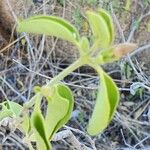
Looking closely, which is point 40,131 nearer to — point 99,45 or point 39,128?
point 39,128

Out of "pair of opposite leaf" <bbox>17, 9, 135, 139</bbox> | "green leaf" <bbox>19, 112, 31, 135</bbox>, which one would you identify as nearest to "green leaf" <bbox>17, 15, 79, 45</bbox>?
"pair of opposite leaf" <bbox>17, 9, 135, 139</bbox>

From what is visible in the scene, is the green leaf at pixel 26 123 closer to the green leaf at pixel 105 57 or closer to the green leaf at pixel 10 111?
the green leaf at pixel 10 111

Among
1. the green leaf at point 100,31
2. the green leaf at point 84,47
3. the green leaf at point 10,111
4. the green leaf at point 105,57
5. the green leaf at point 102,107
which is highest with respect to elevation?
the green leaf at point 100,31

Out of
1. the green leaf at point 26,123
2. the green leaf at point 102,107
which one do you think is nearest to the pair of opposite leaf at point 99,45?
Result: the green leaf at point 102,107

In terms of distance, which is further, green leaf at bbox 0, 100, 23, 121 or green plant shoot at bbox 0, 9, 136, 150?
green leaf at bbox 0, 100, 23, 121

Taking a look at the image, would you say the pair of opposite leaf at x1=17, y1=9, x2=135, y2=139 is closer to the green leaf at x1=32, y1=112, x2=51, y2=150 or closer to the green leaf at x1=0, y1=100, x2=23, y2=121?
the green leaf at x1=32, y1=112, x2=51, y2=150

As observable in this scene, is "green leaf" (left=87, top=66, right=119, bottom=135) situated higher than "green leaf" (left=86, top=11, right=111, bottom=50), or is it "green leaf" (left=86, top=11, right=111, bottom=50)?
"green leaf" (left=86, top=11, right=111, bottom=50)

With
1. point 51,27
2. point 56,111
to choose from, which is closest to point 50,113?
point 56,111
